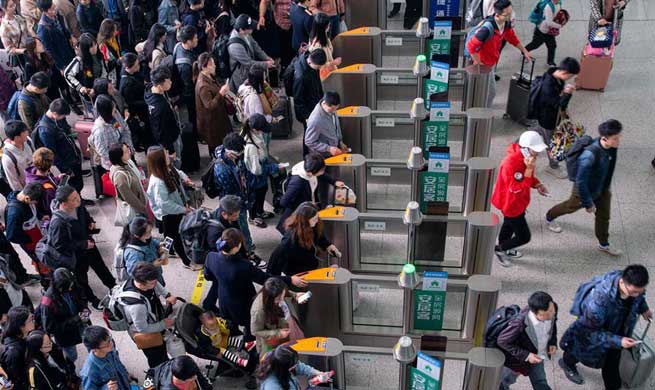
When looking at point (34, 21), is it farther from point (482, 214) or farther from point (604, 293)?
point (604, 293)

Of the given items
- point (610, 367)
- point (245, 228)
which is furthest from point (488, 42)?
point (610, 367)

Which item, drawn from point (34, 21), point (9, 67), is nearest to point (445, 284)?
point (9, 67)

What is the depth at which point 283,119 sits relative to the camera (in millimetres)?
8594

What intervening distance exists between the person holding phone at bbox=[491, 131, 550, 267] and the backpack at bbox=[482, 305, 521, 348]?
1521 mm

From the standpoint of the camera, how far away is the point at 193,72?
7848 mm

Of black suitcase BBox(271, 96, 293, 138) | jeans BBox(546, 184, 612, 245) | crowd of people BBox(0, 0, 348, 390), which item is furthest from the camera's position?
black suitcase BBox(271, 96, 293, 138)

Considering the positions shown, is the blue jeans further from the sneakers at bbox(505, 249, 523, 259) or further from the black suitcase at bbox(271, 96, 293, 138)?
the black suitcase at bbox(271, 96, 293, 138)

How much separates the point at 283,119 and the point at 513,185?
3.32 metres

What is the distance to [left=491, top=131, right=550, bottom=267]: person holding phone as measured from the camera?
604 centimetres

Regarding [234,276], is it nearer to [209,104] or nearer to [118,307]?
[118,307]

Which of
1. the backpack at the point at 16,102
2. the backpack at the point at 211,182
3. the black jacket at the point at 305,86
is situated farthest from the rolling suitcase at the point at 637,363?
the backpack at the point at 16,102

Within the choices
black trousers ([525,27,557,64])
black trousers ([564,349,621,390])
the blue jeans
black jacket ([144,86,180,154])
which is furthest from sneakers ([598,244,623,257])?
black jacket ([144,86,180,154])

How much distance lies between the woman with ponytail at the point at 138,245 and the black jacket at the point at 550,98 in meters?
4.18

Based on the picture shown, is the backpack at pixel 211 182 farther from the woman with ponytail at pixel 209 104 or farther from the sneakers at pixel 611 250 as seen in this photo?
the sneakers at pixel 611 250
